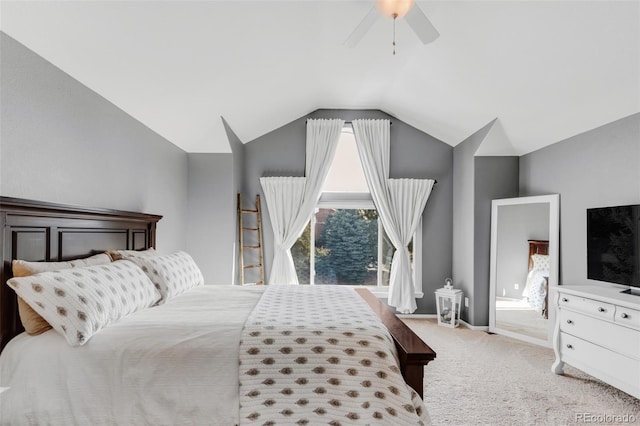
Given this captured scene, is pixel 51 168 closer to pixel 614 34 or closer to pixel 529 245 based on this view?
pixel 614 34

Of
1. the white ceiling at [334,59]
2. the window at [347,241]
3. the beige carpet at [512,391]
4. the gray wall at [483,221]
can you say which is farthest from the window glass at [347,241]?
the beige carpet at [512,391]

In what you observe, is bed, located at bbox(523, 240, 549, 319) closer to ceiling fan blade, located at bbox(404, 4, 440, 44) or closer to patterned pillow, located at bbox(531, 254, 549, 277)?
patterned pillow, located at bbox(531, 254, 549, 277)

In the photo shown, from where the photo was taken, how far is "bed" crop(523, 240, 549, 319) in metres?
3.57

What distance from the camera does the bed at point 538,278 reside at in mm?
3566

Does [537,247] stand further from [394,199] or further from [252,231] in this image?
[252,231]

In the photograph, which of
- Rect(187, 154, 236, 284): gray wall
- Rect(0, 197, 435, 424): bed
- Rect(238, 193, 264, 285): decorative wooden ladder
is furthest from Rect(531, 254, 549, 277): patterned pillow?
Rect(187, 154, 236, 284): gray wall

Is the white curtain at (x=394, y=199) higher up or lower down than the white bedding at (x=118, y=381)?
higher up

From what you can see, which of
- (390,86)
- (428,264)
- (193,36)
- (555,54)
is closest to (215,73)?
(193,36)

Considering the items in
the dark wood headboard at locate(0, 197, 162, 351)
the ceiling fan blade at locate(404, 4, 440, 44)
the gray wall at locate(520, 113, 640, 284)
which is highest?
the ceiling fan blade at locate(404, 4, 440, 44)

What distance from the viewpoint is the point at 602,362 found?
2.49m

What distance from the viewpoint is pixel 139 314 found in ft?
6.22

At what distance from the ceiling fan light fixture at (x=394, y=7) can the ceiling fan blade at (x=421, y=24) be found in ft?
0.12

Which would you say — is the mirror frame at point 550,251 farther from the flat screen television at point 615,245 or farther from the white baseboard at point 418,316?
the white baseboard at point 418,316

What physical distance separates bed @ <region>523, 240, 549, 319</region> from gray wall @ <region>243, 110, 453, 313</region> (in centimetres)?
114
